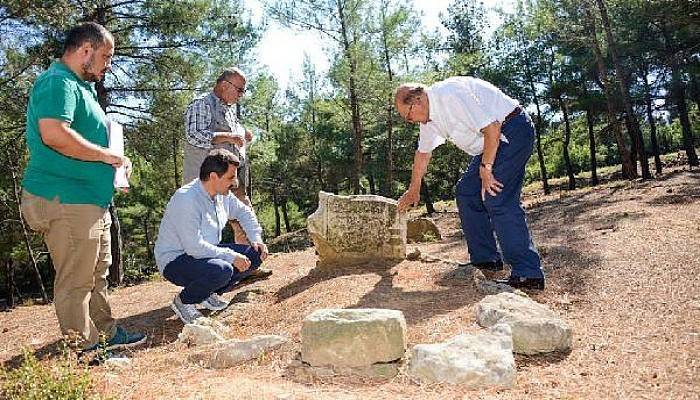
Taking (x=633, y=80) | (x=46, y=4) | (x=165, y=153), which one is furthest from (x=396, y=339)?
(x=633, y=80)

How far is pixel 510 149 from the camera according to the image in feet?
13.2

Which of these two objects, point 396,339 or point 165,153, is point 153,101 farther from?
point 396,339

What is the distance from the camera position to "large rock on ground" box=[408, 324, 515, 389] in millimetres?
2488

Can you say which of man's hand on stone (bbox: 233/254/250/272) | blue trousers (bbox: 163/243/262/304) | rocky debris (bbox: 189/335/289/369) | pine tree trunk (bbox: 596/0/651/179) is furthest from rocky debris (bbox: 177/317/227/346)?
pine tree trunk (bbox: 596/0/651/179)

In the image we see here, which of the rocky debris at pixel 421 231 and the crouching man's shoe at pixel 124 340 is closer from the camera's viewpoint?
the crouching man's shoe at pixel 124 340

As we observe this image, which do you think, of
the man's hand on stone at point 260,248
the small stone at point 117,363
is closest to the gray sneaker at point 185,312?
the man's hand on stone at point 260,248

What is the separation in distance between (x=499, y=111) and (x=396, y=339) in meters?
2.04

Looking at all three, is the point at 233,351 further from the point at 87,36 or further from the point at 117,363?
the point at 87,36

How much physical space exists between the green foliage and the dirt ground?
0.54ft

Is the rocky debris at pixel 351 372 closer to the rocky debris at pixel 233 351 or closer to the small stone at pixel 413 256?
the rocky debris at pixel 233 351

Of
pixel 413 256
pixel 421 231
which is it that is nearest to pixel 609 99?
pixel 421 231

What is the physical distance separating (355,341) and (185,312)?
72.1 inches

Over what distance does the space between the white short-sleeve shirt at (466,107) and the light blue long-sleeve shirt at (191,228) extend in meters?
1.81

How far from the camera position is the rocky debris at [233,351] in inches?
117
